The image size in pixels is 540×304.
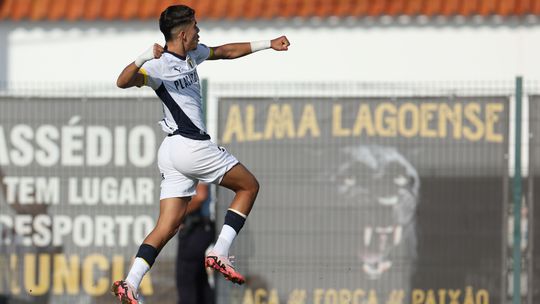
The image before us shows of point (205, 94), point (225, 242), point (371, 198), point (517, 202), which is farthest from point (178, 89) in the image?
point (517, 202)

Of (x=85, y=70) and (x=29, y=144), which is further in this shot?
(x=85, y=70)

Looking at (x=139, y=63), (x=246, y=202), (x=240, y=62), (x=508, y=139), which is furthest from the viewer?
(x=240, y=62)

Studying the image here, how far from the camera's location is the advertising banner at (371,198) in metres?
14.3

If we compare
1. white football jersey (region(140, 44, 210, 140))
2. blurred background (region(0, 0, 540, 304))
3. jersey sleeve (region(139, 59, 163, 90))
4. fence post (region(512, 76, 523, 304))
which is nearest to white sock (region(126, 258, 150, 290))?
white football jersey (region(140, 44, 210, 140))

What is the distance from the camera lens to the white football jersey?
10.5 meters

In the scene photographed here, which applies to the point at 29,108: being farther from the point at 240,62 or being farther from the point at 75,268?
the point at 240,62

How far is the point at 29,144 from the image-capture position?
48.2 ft

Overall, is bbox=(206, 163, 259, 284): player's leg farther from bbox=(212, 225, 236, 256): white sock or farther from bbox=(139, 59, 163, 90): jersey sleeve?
bbox=(139, 59, 163, 90): jersey sleeve

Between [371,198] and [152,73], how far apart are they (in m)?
4.41

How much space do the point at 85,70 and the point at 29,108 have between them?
123 inches

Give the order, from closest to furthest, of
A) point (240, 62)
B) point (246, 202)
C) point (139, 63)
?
point (139, 63) < point (246, 202) < point (240, 62)

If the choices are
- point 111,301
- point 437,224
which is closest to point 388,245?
point 437,224

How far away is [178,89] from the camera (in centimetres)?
1062

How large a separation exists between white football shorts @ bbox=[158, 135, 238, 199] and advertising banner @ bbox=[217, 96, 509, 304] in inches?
137
